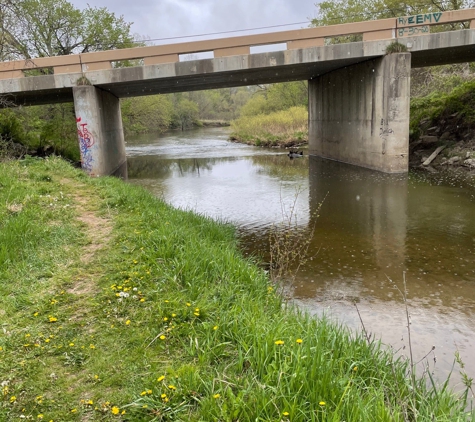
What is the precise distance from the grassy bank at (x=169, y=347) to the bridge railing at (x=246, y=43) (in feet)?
35.5

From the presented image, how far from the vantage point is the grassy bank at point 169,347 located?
2482mm

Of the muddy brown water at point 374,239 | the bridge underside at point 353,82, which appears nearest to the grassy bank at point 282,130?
the bridge underside at point 353,82

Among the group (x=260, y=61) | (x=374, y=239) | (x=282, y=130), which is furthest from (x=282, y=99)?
(x=374, y=239)

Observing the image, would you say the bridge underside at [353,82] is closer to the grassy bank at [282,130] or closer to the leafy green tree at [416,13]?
the leafy green tree at [416,13]

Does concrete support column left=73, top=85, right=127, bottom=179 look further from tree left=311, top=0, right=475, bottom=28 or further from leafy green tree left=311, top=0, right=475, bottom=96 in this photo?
tree left=311, top=0, right=475, bottom=28

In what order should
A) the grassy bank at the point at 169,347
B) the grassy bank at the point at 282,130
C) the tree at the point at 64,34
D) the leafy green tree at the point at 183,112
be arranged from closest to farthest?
the grassy bank at the point at 169,347, the tree at the point at 64,34, the grassy bank at the point at 282,130, the leafy green tree at the point at 183,112

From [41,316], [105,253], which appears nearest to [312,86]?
[105,253]

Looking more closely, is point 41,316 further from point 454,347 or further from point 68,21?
point 68,21

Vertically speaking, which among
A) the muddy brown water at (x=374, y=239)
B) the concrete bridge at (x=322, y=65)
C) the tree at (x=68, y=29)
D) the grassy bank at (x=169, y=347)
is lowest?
the muddy brown water at (x=374, y=239)

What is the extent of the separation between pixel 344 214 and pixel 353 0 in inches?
1300

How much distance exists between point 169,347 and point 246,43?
44.0 feet

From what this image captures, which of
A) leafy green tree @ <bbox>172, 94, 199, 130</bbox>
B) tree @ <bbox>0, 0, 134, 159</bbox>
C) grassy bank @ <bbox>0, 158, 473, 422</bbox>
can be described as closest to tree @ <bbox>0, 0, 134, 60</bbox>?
tree @ <bbox>0, 0, 134, 159</bbox>

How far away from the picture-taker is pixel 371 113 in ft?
51.9

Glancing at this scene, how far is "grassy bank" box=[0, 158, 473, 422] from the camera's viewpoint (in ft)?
8.14
